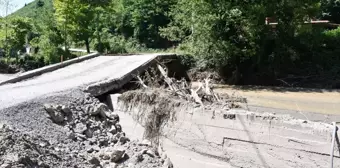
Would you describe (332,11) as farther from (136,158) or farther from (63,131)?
(63,131)

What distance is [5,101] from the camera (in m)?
7.56

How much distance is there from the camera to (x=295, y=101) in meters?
9.45

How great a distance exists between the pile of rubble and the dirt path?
3.01 m

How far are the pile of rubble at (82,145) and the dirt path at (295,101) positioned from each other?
3009 millimetres

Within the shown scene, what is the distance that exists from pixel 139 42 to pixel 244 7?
633 inches

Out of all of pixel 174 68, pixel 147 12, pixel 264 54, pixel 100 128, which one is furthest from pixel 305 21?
pixel 147 12

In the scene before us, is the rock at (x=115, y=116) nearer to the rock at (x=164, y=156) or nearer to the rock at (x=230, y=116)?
the rock at (x=164, y=156)

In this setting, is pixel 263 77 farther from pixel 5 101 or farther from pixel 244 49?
pixel 5 101

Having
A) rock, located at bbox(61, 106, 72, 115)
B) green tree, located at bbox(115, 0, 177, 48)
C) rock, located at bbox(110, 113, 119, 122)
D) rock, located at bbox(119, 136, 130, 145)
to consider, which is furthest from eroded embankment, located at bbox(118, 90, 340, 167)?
green tree, located at bbox(115, 0, 177, 48)

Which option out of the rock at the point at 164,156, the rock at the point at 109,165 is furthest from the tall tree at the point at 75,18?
the rock at the point at 109,165

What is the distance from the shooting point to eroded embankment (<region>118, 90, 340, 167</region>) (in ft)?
20.1

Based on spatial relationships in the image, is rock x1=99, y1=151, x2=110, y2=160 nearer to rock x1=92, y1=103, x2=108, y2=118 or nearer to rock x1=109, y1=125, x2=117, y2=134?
rock x1=109, y1=125, x2=117, y2=134

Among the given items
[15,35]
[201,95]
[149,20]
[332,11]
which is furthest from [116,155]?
[149,20]

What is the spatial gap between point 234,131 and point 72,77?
206 inches
